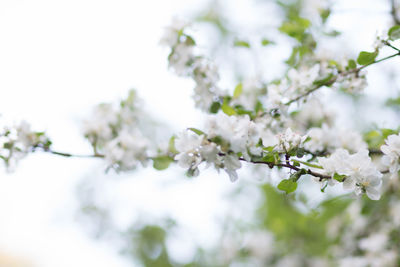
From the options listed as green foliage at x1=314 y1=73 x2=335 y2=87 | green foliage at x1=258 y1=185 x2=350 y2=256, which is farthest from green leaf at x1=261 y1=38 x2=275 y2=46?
green foliage at x1=258 y1=185 x2=350 y2=256

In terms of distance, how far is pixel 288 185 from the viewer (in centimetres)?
109

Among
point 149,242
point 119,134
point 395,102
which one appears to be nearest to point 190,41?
point 119,134

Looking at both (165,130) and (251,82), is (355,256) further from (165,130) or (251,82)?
(165,130)

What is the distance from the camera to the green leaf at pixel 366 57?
1296 mm

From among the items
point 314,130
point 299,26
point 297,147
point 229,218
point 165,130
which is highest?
point 165,130

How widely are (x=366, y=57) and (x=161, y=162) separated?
828 millimetres

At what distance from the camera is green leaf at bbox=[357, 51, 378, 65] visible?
4.25 feet

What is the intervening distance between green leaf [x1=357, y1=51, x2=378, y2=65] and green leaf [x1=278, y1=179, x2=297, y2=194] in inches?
20.4

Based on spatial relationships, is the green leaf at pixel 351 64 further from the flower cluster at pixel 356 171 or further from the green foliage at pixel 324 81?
the flower cluster at pixel 356 171

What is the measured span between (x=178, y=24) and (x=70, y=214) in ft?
9.83

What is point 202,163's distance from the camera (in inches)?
39.0

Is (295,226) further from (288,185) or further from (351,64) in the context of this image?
(288,185)

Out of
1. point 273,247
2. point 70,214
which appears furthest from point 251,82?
point 70,214

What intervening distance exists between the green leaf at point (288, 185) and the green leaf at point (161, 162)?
1.96 ft
